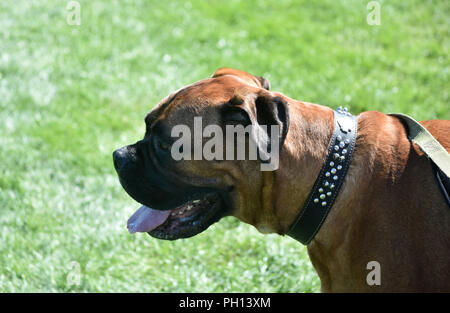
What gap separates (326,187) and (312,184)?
0.08 m

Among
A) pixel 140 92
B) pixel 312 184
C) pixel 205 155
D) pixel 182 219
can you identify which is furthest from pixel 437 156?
pixel 140 92

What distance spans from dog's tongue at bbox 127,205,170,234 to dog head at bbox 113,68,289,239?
0.16m

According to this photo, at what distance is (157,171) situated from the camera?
3186mm

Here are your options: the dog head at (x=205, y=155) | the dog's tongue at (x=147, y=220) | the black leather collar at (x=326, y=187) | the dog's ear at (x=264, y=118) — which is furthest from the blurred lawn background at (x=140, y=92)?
the dog's ear at (x=264, y=118)

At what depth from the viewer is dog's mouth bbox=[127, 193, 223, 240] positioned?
321 centimetres

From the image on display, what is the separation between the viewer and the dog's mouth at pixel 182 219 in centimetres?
321

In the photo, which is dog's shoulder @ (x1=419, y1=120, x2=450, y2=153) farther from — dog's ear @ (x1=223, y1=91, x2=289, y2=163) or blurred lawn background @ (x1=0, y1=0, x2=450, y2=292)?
blurred lawn background @ (x1=0, y1=0, x2=450, y2=292)

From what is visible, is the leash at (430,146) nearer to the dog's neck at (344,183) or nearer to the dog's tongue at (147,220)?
the dog's neck at (344,183)

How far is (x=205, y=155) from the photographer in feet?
10.0

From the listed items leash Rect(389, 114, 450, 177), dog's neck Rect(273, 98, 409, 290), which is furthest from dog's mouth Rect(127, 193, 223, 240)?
leash Rect(389, 114, 450, 177)

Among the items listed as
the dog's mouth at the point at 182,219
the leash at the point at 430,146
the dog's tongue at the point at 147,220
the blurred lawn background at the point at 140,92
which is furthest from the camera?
the blurred lawn background at the point at 140,92
